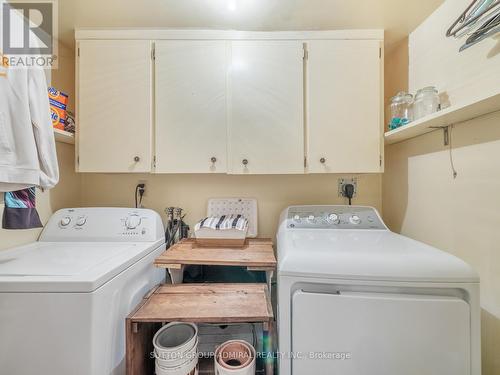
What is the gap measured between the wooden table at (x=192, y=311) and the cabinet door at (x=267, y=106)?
2.34 ft

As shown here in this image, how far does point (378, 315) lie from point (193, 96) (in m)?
1.45

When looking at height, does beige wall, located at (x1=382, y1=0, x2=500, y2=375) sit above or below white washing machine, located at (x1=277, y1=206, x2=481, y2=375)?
above

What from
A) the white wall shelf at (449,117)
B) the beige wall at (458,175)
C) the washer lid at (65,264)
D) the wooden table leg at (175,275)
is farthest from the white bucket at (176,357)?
the white wall shelf at (449,117)

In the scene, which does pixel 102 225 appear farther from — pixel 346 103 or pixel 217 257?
pixel 346 103

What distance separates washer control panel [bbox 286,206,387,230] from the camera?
1320 mm

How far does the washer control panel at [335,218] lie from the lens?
1320mm

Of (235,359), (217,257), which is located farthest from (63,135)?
(235,359)

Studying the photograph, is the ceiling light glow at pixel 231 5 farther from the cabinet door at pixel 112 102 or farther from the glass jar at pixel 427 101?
the glass jar at pixel 427 101

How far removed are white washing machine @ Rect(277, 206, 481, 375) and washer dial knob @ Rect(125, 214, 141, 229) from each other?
3.14 ft

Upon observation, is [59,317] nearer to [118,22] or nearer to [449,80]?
[118,22]

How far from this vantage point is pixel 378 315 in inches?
30.4

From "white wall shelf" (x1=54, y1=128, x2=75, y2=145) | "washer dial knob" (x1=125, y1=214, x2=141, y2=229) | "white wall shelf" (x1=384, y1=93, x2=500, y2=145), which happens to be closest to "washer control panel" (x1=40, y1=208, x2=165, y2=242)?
A: "washer dial knob" (x1=125, y1=214, x2=141, y2=229)

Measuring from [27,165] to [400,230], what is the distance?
2.12 metres

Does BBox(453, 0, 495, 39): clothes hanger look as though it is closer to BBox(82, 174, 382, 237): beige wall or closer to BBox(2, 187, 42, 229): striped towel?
BBox(82, 174, 382, 237): beige wall
